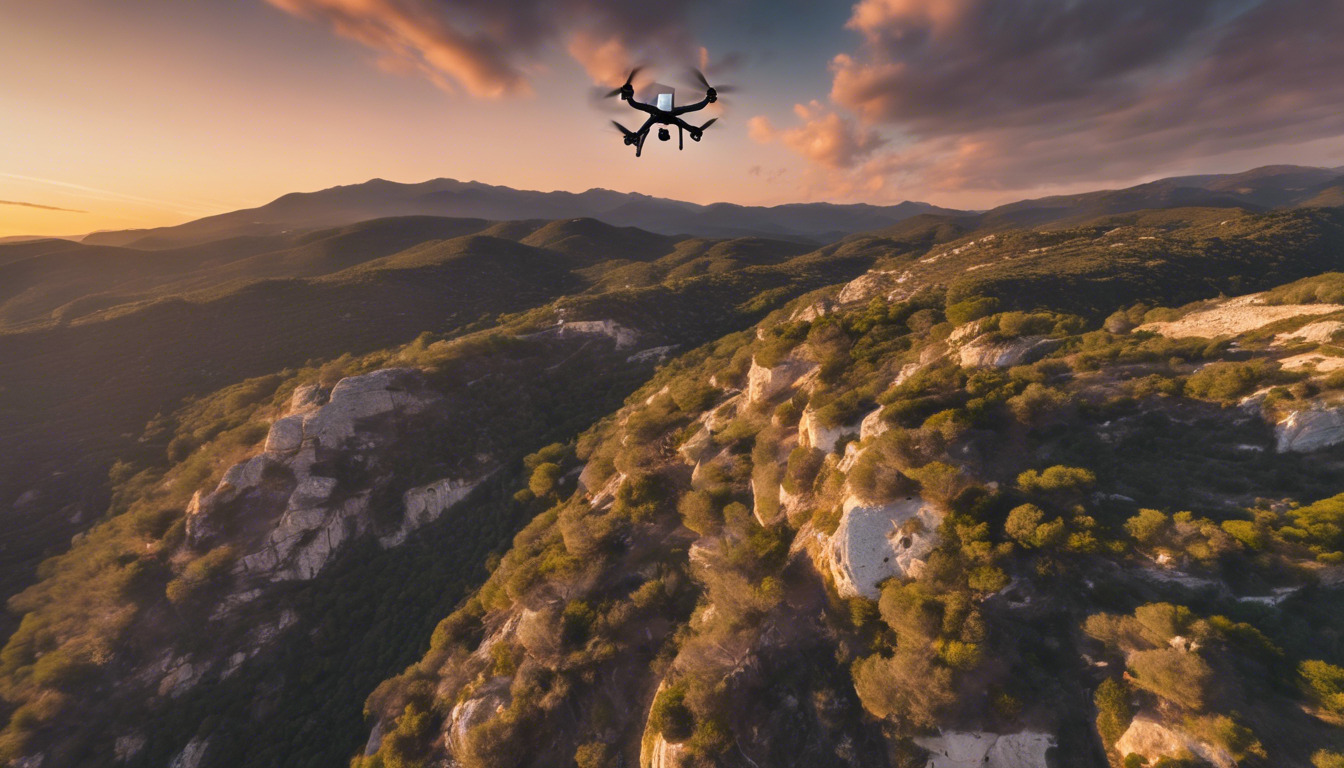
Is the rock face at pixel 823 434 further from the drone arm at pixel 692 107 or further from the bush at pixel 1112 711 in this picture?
the drone arm at pixel 692 107

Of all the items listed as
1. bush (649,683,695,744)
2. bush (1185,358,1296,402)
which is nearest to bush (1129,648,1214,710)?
bush (1185,358,1296,402)

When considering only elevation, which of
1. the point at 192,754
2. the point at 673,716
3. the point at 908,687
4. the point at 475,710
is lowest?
the point at 192,754

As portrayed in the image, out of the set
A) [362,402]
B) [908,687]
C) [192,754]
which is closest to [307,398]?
[362,402]

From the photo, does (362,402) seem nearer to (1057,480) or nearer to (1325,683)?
(1057,480)

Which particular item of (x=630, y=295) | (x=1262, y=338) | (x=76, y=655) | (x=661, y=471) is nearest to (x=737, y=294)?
(x=630, y=295)

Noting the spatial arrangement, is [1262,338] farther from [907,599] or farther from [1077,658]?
[907,599]
